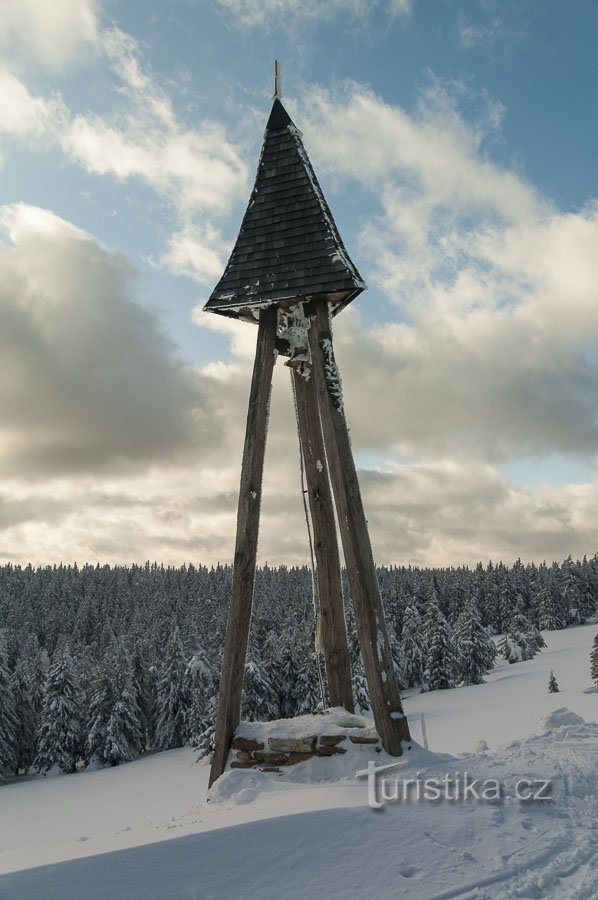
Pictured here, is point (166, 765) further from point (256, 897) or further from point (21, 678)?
point (256, 897)

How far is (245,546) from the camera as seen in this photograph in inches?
353

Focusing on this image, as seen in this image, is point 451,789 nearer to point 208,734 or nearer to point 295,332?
point 295,332

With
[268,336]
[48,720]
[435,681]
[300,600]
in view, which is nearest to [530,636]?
[435,681]

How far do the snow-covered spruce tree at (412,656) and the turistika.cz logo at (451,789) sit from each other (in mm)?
68198

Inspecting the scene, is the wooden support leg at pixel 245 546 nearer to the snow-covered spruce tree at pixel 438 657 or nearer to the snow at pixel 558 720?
the snow at pixel 558 720

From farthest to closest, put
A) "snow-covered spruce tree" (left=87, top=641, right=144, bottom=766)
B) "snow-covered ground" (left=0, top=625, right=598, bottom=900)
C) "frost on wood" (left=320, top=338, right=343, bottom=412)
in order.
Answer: "snow-covered spruce tree" (left=87, top=641, right=144, bottom=766), "frost on wood" (left=320, top=338, right=343, bottom=412), "snow-covered ground" (left=0, top=625, right=598, bottom=900)

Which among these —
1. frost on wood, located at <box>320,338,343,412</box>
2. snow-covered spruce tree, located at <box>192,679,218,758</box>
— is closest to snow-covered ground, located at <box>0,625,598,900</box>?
frost on wood, located at <box>320,338,343,412</box>

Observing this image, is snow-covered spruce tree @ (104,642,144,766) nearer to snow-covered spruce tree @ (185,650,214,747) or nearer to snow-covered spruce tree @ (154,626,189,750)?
snow-covered spruce tree @ (154,626,189,750)

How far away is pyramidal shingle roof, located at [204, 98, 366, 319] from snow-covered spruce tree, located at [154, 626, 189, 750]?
5136cm

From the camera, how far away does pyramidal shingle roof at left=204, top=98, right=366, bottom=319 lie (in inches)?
374

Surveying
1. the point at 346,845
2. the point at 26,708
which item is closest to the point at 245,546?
the point at 346,845

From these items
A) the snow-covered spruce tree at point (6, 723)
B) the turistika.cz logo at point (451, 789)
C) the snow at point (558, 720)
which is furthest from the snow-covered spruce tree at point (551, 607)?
the turistika.cz logo at point (451, 789)

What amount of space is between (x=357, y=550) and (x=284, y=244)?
15.5 ft

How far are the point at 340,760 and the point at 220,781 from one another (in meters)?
1.40
